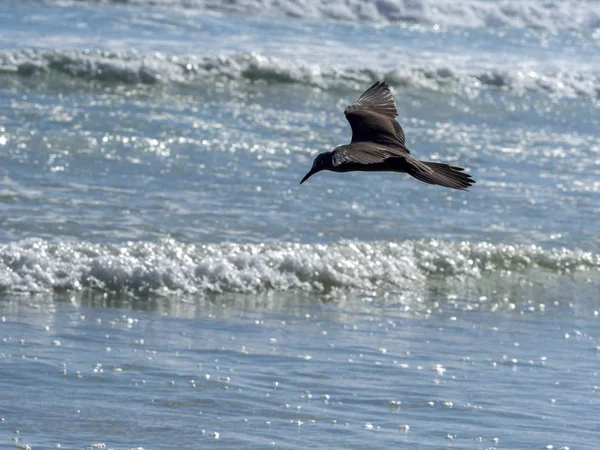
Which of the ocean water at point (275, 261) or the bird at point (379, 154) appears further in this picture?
the ocean water at point (275, 261)

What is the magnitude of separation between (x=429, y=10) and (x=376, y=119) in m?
18.6

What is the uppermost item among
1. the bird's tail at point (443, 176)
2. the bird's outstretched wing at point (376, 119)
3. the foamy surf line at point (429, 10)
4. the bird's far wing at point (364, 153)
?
the foamy surf line at point (429, 10)

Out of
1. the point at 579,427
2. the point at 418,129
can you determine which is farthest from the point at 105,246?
the point at 418,129

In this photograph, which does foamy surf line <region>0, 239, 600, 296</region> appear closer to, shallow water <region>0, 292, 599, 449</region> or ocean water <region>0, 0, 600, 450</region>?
ocean water <region>0, 0, 600, 450</region>

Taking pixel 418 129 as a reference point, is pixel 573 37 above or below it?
above

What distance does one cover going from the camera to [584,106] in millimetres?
16016

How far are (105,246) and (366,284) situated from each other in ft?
5.46

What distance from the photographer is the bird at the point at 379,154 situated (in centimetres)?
481

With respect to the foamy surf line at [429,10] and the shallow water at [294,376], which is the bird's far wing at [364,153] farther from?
the foamy surf line at [429,10]

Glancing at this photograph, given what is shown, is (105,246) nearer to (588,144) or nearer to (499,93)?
(588,144)

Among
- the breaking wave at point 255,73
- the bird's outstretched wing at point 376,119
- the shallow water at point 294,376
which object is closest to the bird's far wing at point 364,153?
the bird's outstretched wing at point 376,119

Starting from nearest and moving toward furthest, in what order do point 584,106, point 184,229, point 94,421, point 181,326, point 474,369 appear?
point 94,421 < point 474,369 < point 181,326 < point 184,229 < point 584,106

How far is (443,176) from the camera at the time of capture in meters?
4.98

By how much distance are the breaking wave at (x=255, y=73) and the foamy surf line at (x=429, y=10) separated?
5348 millimetres
